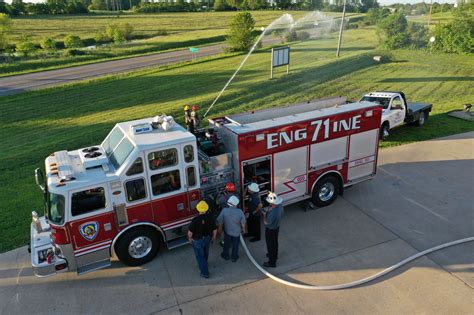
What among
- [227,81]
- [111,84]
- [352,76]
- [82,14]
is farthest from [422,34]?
[82,14]

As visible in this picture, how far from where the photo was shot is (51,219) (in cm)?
754

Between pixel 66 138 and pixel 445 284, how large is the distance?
14822 millimetres

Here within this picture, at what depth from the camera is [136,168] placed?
7832 millimetres

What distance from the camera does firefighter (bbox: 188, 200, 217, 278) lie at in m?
7.49

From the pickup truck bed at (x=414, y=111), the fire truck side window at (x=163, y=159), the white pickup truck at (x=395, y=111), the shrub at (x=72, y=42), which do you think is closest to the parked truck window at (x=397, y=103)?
the white pickup truck at (x=395, y=111)

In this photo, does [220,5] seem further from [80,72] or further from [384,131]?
[384,131]

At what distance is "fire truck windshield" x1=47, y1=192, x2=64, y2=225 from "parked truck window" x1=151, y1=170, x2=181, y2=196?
180cm

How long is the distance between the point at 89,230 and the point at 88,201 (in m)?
0.61

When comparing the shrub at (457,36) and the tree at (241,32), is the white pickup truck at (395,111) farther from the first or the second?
the shrub at (457,36)

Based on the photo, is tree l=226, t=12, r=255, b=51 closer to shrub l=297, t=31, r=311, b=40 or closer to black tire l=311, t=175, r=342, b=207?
shrub l=297, t=31, r=311, b=40

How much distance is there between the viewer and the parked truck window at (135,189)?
7855 mm

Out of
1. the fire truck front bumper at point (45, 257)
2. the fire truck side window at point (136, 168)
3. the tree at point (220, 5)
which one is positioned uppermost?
the tree at point (220, 5)

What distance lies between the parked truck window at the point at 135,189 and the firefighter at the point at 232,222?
1707 mm

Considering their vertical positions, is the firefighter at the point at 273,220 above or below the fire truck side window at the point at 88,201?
below
